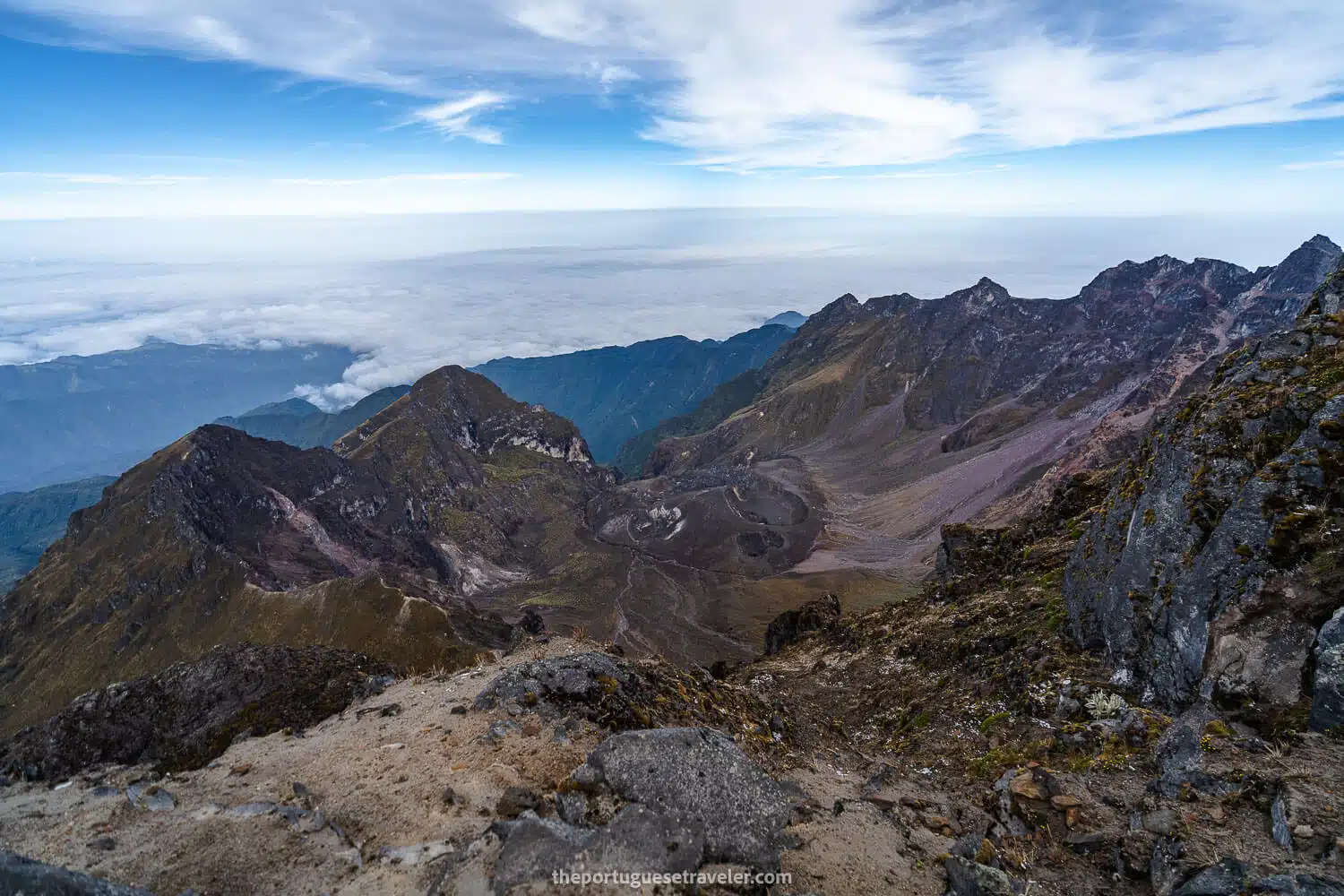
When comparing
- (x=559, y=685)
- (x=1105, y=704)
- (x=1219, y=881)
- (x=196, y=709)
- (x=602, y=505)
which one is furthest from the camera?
A: (x=602, y=505)

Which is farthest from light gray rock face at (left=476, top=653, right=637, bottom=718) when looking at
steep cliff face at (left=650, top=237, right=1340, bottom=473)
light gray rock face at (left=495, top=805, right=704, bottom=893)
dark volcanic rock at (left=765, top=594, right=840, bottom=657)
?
steep cliff face at (left=650, top=237, right=1340, bottom=473)

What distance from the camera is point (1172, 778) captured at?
961 centimetres

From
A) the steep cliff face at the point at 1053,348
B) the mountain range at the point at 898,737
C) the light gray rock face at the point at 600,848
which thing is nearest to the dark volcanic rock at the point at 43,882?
the mountain range at the point at 898,737

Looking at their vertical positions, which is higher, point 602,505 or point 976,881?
point 976,881

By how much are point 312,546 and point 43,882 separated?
11496 cm

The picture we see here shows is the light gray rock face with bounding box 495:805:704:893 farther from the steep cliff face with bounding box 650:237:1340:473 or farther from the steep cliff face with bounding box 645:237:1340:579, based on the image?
the steep cliff face with bounding box 650:237:1340:473

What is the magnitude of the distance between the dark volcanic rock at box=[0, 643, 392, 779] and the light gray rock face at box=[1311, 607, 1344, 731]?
68.6 ft

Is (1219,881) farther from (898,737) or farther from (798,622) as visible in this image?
(798,622)

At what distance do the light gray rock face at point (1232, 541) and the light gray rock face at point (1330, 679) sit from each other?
65 centimetres

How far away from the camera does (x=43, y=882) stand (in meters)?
5.87

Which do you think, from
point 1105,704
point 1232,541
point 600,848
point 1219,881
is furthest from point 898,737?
point 600,848

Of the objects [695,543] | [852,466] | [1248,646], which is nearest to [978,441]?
[852,466]

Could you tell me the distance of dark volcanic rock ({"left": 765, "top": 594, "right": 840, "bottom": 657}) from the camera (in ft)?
155

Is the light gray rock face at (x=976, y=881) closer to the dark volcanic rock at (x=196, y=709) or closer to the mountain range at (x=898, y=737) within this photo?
the mountain range at (x=898, y=737)
